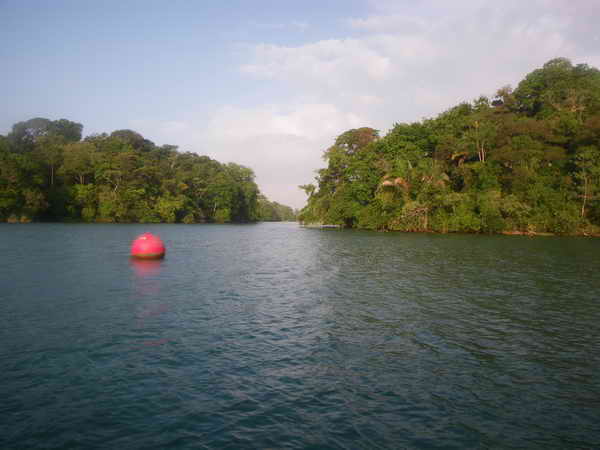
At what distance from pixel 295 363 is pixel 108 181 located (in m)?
100

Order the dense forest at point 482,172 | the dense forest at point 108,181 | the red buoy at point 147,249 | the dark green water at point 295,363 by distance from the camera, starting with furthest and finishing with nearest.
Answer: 1. the dense forest at point 108,181
2. the dense forest at point 482,172
3. the red buoy at point 147,249
4. the dark green water at point 295,363

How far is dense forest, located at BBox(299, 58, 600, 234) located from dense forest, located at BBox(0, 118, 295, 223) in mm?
48441

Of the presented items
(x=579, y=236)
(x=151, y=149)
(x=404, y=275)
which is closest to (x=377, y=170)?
(x=579, y=236)

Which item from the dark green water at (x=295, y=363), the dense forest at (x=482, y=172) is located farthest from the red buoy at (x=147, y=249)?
the dense forest at (x=482, y=172)

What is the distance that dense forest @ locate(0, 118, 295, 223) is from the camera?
256ft

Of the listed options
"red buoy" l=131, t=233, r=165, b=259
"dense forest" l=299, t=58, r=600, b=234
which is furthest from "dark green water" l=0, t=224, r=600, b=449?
"dense forest" l=299, t=58, r=600, b=234

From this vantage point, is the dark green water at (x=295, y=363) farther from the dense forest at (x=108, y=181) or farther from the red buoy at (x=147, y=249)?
A: the dense forest at (x=108, y=181)

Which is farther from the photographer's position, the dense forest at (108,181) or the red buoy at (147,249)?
the dense forest at (108,181)

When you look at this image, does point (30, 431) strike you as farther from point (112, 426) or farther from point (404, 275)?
point (404, 275)

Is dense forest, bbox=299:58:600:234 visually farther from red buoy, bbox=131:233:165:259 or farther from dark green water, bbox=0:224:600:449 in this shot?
red buoy, bbox=131:233:165:259

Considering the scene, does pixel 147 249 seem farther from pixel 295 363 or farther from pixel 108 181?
pixel 108 181

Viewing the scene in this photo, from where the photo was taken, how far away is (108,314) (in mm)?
12773

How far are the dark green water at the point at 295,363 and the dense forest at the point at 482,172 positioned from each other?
1686 inches

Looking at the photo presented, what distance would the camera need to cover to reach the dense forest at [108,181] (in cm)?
7800
